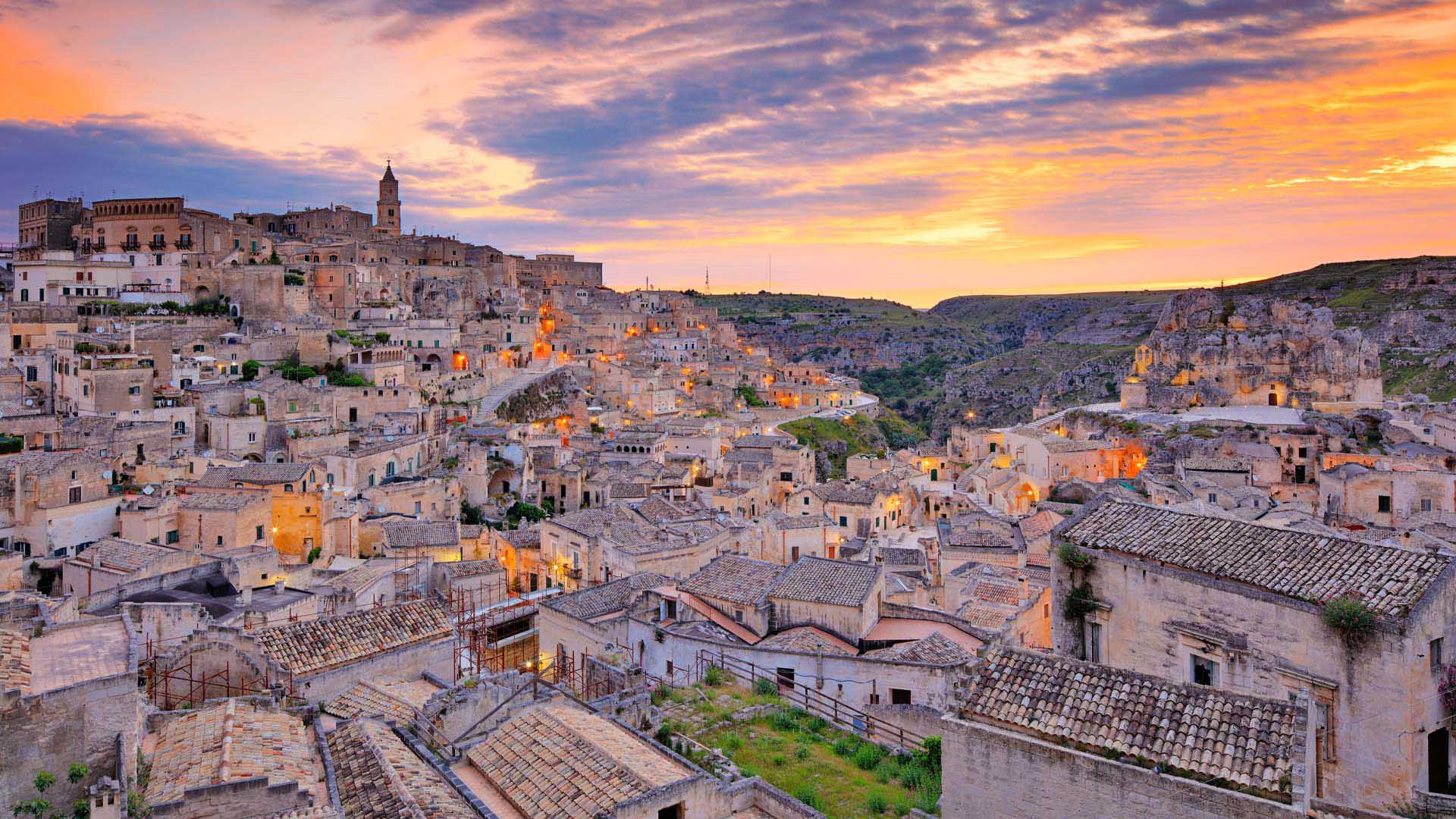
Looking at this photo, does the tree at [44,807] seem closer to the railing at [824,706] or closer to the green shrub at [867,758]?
the green shrub at [867,758]

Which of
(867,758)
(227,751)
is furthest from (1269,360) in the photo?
(227,751)

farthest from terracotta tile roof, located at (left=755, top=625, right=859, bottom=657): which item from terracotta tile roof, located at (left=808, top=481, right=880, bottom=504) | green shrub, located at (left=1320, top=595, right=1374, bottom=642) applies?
terracotta tile roof, located at (left=808, top=481, right=880, bottom=504)

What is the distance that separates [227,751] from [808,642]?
1062cm

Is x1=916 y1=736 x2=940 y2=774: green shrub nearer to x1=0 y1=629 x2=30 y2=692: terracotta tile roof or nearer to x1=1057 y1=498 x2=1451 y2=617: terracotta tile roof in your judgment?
x1=1057 y1=498 x2=1451 y2=617: terracotta tile roof

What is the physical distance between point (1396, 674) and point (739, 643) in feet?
35.1

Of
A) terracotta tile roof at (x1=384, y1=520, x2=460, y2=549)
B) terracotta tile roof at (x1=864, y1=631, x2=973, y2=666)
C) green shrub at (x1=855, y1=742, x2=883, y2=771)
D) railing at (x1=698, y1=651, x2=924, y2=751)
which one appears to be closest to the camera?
green shrub at (x1=855, y1=742, x2=883, y2=771)

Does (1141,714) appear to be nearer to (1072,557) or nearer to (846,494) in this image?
(1072,557)

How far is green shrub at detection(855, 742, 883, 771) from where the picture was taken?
1324 centimetres

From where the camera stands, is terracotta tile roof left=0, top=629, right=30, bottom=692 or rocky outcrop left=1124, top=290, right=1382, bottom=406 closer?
terracotta tile roof left=0, top=629, right=30, bottom=692

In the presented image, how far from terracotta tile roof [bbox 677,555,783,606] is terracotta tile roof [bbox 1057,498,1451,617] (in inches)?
328

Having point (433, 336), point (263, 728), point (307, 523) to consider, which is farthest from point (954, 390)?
point (263, 728)

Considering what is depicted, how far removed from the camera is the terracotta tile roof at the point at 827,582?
19516 mm

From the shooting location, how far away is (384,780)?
10.5 meters

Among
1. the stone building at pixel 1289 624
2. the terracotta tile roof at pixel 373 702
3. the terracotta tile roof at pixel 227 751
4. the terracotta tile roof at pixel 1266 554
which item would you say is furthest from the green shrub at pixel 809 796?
the terracotta tile roof at pixel 227 751
